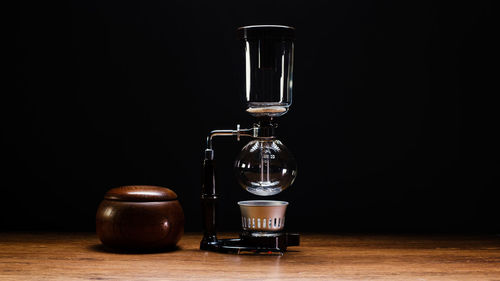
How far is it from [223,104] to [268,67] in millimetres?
423

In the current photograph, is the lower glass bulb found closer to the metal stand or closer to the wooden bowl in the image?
the metal stand

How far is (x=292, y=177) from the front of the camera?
1483mm

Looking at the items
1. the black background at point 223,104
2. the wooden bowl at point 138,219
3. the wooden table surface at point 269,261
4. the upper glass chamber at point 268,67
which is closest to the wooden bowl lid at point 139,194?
the wooden bowl at point 138,219

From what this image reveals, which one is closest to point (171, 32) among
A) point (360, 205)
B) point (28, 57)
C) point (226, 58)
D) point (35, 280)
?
point (226, 58)

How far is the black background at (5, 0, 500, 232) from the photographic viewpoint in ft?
6.12

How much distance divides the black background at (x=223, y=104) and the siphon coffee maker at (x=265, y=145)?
0.38m

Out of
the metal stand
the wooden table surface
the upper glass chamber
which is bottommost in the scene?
the wooden table surface

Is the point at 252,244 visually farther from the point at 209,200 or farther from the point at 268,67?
the point at 268,67

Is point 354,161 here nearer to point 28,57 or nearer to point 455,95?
point 455,95

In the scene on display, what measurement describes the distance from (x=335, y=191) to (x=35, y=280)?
0.93 m

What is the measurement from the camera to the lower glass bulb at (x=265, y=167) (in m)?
1.46

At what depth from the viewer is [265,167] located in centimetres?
146

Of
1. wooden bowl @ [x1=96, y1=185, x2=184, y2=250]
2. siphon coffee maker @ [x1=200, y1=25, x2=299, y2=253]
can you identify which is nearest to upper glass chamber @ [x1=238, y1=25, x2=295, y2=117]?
siphon coffee maker @ [x1=200, y1=25, x2=299, y2=253]

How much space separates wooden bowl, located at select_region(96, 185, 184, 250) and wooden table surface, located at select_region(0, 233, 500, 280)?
A: 3 cm
